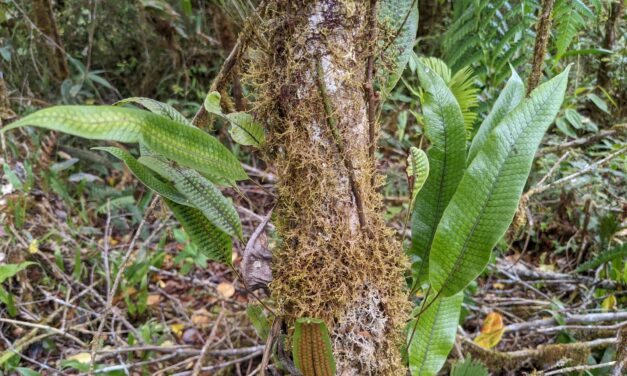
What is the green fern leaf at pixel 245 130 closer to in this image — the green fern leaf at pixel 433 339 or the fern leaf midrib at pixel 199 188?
the fern leaf midrib at pixel 199 188

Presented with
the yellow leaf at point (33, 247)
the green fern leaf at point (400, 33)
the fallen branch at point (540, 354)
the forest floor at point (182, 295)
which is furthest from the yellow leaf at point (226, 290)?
the green fern leaf at point (400, 33)

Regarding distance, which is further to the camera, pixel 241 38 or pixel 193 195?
pixel 241 38

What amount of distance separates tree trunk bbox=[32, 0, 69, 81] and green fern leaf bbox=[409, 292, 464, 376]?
2.37 m

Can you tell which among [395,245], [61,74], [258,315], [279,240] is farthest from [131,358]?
[61,74]

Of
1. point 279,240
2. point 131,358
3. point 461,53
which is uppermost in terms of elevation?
point 461,53

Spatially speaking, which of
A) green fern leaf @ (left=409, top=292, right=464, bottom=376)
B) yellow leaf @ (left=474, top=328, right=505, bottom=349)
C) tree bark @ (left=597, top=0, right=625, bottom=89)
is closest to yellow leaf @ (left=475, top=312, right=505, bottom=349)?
yellow leaf @ (left=474, top=328, right=505, bottom=349)

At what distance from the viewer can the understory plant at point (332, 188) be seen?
693 mm

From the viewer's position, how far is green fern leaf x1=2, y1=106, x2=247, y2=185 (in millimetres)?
517

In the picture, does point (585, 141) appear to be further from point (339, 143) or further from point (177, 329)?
point (177, 329)

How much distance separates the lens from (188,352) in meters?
1.47

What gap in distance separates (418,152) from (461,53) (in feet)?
2.98

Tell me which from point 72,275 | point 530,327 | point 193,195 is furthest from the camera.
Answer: point 72,275

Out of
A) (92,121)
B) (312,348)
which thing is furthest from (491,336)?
(92,121)

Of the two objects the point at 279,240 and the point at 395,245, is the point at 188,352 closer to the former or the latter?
the point at 279,240
